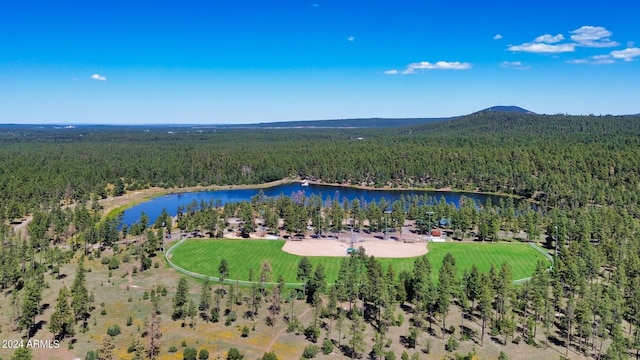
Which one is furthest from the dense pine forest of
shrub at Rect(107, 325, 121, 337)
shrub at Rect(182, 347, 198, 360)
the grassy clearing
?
the grassy clearing

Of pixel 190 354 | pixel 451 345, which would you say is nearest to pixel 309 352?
pixel 190 354

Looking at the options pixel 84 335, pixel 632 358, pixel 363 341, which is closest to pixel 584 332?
pixel 632 358

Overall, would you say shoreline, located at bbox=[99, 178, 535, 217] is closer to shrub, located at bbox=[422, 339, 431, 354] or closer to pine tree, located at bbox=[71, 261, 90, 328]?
pine tree, located at bbox=[71, 261, 90, 328]

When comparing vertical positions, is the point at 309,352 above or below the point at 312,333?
below

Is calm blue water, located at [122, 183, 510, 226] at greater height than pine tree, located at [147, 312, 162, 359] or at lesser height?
lesser

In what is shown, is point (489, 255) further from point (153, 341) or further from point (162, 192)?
point (162, 192)

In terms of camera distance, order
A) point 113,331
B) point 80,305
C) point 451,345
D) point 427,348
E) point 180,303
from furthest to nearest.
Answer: point 180,303 < point 80,305 < point 113,331 < point 451,345 < point 427,348
